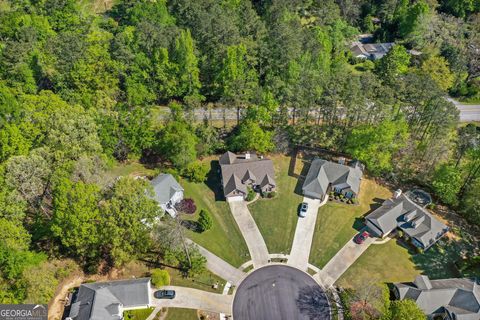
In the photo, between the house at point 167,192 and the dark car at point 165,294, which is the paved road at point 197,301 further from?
the house at point 167,192

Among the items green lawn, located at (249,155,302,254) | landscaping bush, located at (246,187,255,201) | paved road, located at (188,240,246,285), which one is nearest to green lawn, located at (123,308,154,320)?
paved road, located at (188,240,246,285)

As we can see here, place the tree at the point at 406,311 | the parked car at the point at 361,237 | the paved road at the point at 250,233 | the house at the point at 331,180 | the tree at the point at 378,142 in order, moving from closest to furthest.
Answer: the tree at the point at 406,311
the paved road at the point at 250,233
the parked car at the point at 361,237
the house at the point at 331,180
the tree at the point at 378,142

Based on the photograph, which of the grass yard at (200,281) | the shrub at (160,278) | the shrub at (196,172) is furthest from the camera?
the shrub at (196,172)

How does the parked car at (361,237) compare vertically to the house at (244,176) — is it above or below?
below

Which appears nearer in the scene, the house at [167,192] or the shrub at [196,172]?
the house at [167,192]

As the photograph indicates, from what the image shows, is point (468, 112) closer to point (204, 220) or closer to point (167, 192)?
point (204, 220)

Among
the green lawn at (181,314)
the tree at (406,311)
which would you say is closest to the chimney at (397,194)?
the tree at (406,311)

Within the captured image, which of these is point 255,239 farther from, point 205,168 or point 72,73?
point 72,73
